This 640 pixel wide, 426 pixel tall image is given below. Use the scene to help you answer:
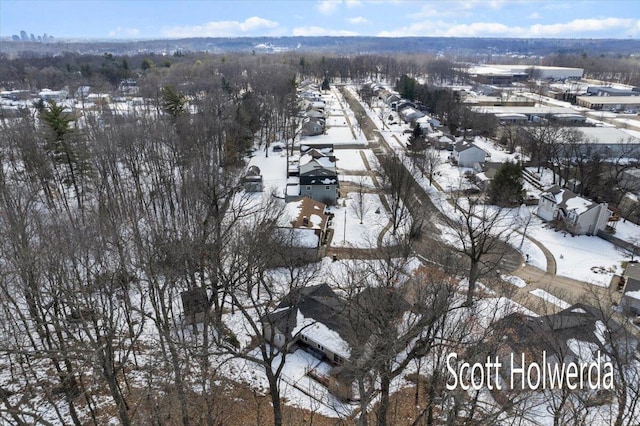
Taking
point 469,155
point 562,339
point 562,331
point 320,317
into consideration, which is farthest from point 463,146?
point 320,317

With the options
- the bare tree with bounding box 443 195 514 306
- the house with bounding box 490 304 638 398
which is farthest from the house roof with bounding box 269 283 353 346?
the house with bounding box 490 304 638 398

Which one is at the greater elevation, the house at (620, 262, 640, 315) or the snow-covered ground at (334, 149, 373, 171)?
the snow-covered ground at (334, 149, 373, 171)

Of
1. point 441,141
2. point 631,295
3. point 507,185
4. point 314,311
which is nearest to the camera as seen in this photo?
point 314,311

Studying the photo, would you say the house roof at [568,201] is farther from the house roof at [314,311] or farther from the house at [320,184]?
the house roof at [314,311]

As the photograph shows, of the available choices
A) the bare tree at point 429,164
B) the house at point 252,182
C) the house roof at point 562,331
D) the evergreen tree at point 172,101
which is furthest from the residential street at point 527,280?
the evergreen tree at point 172,101

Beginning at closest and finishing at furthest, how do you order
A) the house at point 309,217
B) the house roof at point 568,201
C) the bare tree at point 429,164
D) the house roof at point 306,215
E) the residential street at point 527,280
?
the residential street at point 527,280
the house at point 309,217
the house roof at point 306,215
the house roof at point 568,201
the bare tree at point 429,164

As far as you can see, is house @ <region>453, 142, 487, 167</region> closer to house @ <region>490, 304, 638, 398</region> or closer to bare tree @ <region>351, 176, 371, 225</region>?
bare tree @ <region>351, 176, 371, 225</region>

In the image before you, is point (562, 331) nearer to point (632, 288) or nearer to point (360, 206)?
point (632, 288)
